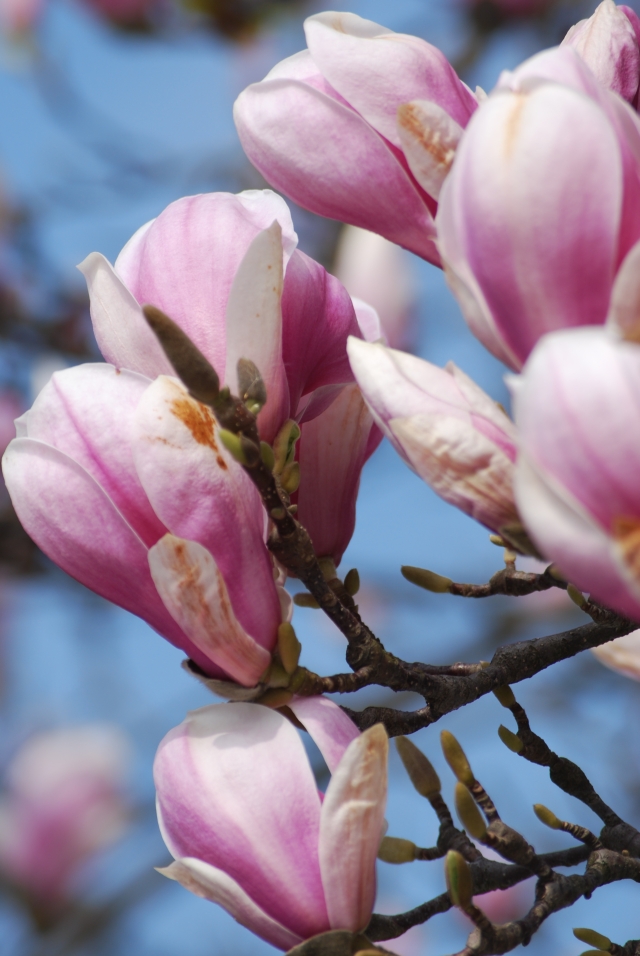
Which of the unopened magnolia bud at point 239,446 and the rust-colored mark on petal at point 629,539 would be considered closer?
the rust-colored mark on petal at point 629,539

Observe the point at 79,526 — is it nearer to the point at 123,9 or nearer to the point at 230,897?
the point at 230,897

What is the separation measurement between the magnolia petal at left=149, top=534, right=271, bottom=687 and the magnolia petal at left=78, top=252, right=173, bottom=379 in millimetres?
126

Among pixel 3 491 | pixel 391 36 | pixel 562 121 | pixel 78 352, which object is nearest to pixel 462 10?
pixel 78 352

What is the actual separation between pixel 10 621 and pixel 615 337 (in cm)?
362

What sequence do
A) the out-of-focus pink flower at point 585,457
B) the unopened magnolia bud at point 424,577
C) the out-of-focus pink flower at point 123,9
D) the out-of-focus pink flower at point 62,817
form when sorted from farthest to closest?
the out-of-focus pink flower at point 123,9 → the out-of-focus pink flower at point 62,817 → the unopened magnolia bud at point 424,577 → the out-of-focus pink flower at point 585,457

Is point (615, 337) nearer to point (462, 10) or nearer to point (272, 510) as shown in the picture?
point (272, 510)

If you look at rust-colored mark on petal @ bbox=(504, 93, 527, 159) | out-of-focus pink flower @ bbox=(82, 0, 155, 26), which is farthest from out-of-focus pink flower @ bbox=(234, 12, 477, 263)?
out-of-focus pink flower @ bbox=(82, 0, 155, 26)

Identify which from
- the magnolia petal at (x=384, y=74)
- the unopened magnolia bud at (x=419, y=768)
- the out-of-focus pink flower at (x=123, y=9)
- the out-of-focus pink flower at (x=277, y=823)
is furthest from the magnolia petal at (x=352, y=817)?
the out-of-focus pink flower at (x=123, y=9)

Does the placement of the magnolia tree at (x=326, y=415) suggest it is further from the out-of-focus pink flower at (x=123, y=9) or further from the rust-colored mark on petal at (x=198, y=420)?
the out-of-focus pink flower at (x=123, y=9)

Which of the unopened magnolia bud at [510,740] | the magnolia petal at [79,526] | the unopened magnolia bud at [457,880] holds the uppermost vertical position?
the magnolia petal at [79,526]

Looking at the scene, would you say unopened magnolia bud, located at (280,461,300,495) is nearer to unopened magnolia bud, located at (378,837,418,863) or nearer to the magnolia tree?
the magnolia tree

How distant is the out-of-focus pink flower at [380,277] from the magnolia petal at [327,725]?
149 cm

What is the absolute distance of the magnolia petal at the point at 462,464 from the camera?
0.49 meters

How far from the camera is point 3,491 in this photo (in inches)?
86.7
